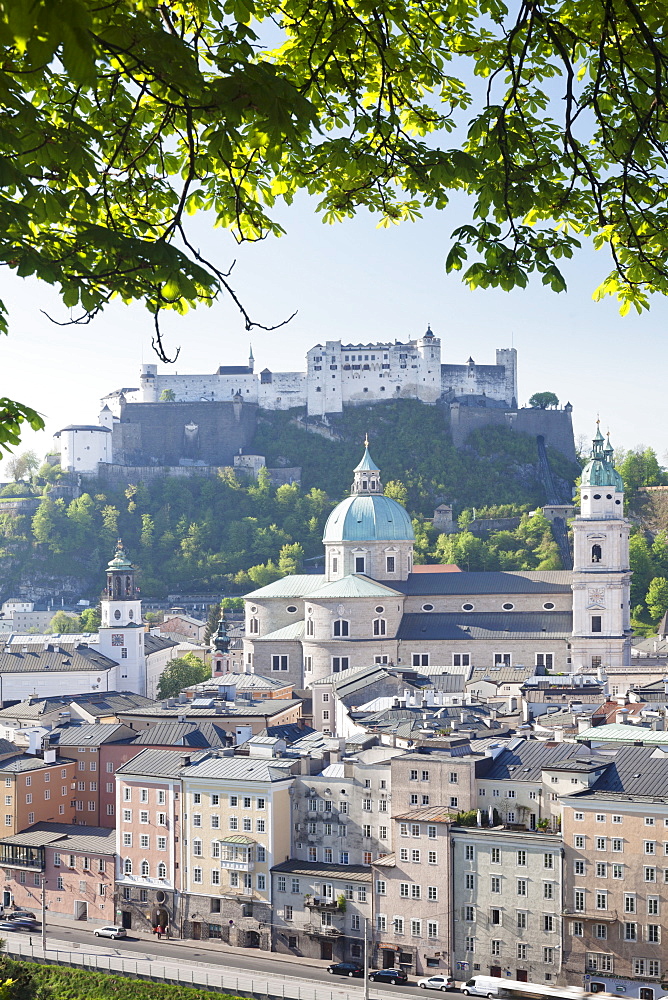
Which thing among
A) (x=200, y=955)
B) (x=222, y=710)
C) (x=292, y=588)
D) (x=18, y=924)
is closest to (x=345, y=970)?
(x=200, y=955)

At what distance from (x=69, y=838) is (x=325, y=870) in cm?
1002

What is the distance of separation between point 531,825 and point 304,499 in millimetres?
73855

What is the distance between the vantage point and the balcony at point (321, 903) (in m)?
35.6

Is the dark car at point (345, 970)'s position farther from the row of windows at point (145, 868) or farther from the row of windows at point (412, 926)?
the row of windows at point (145, 868)

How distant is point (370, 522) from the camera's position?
66.1 m

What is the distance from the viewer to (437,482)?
106 meters

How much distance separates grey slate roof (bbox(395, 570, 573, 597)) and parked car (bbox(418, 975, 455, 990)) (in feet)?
97.9

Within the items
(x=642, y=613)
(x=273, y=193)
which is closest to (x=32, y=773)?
(x=273, y=193)

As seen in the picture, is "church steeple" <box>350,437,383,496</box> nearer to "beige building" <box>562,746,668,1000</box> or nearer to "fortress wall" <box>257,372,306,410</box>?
"beige building" <box>562,746,668,1000</box>

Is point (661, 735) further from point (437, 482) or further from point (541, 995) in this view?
point (437, 482)

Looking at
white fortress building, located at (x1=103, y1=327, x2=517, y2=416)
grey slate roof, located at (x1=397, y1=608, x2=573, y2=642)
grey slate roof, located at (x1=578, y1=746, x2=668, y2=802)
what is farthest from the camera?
white fortress building, located at (x1=103, y1=327, x2=517, y2=416)

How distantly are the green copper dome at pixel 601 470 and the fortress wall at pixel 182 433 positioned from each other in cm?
5583

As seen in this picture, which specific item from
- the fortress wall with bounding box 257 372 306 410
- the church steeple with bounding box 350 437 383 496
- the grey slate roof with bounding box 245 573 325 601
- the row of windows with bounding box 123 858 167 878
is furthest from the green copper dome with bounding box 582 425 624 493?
the fortress wall with bounding box 257 372 306 410

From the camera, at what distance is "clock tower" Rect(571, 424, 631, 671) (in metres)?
59.2
